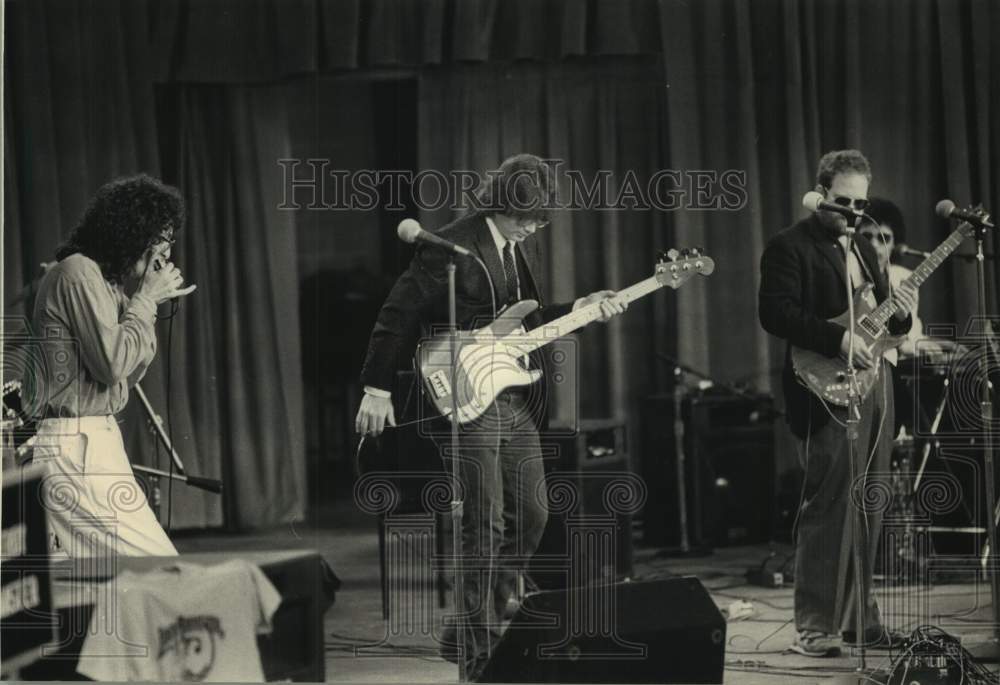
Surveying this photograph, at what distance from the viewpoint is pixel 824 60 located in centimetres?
438

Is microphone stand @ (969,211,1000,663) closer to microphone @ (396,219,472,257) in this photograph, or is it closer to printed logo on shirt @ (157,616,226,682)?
microphone @ (396,219,472,257)

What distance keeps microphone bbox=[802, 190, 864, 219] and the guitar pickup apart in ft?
4.90

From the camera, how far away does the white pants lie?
4426 millimetres

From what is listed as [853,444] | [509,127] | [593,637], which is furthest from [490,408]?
[853,444]

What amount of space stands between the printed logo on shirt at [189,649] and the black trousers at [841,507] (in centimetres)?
222

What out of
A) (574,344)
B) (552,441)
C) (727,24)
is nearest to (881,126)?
(727,24)

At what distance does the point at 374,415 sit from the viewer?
442 centimetres

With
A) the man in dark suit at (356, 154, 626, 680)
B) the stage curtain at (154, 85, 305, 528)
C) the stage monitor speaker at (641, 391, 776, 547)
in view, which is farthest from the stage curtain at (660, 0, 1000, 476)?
the stage curtain at (154, 85, 305, 528)

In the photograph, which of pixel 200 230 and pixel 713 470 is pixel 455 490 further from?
pixel 200 230

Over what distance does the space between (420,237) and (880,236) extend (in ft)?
5.65

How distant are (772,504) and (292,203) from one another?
2.16 m

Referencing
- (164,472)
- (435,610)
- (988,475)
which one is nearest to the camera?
(988,475)

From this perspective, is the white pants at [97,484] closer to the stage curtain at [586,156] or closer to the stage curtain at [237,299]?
the stage curtain at [237,299]

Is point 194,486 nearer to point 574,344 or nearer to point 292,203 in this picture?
point 292,203
